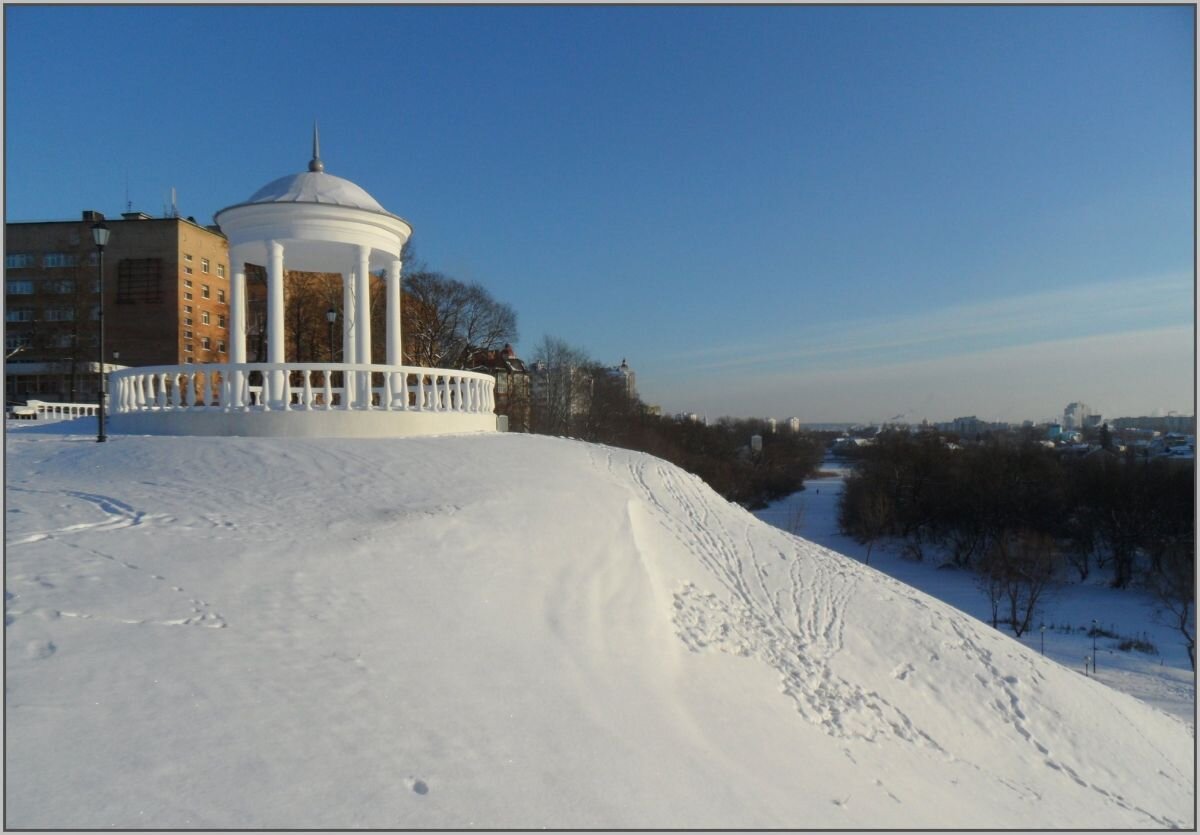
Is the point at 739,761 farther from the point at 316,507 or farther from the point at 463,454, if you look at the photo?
the point at 463,454

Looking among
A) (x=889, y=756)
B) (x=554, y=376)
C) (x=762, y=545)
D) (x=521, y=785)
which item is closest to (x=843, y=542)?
(x=554, y=376)

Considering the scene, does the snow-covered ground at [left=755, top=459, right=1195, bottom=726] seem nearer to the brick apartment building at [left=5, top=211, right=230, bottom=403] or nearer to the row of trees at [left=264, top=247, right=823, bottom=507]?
the row of trees at [left=264, top=247, right=823, bottom=507]

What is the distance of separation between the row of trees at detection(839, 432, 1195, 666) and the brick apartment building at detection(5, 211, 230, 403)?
52664mm

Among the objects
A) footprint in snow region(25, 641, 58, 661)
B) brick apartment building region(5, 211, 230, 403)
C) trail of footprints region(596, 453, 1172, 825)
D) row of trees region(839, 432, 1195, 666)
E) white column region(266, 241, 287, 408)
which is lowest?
row of trees region(839, 432, 1195, 666)

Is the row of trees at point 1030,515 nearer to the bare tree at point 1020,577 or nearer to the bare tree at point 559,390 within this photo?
the bare tree at point 1020,577

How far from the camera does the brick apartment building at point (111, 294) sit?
168 ft

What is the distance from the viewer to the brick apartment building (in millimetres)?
51125

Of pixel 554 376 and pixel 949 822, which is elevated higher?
pixel 554 376

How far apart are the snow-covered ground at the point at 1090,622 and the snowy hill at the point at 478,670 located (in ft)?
36.1

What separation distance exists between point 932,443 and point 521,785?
204 feet

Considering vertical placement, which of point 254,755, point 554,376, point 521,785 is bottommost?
point 521,785

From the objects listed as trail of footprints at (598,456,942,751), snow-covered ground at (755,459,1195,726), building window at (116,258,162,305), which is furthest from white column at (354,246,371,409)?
building window at (116,258,162,305)

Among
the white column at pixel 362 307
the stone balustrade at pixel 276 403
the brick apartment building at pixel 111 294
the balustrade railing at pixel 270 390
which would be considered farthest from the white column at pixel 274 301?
the brick apartment building at pixel 111 294

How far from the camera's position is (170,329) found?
5175 centimetres
